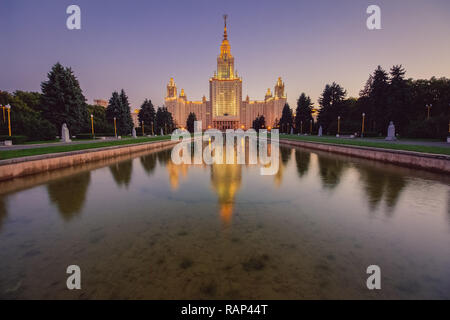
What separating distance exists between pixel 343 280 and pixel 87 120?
1786 inches

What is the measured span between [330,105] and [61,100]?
57.1 m

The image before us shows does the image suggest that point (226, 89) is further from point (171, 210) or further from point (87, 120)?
point (171, 210)

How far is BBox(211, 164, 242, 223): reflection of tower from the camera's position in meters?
6.21

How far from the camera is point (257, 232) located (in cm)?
482

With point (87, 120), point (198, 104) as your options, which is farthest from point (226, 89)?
point (87, 120)

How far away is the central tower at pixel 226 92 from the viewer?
13438 cm

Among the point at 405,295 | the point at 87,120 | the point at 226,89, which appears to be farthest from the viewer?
the point at 226,89

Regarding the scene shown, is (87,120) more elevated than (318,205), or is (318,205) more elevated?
(87,120)

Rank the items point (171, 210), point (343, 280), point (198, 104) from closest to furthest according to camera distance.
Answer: point (343, 280) → point (171, 210) → point (198, 104)

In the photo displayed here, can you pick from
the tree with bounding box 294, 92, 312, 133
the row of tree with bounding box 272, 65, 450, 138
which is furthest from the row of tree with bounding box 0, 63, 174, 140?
the row of tree with bounding box 272, 65, 450, 138

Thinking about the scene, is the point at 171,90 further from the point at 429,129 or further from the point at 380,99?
the point at 429,129

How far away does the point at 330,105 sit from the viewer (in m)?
55.8

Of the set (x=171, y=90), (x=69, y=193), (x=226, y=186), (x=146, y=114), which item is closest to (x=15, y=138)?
(x=69, y=193)
